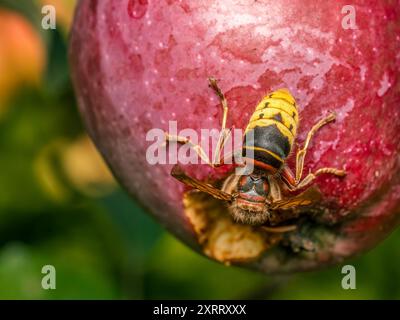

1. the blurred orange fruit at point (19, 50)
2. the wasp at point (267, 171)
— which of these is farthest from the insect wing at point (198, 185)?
the blurred orange fruit at point (19, 50)

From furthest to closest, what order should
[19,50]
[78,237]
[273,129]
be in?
[19,50], [78,237], [273,129]

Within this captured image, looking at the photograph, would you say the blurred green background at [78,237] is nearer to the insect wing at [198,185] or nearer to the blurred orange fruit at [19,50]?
the blurred orange fruit at [19,50]

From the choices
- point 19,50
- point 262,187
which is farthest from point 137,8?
point 19,50

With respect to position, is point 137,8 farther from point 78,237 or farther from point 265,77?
point 78,237

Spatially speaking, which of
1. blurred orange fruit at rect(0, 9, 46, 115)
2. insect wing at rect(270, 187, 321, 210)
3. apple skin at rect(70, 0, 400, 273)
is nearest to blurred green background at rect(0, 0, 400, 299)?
blurred orange fruit at rect(0, 9, 46, 115)

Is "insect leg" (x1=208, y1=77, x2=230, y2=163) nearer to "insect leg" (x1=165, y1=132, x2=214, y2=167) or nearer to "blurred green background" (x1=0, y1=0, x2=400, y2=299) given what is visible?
"insect leg" (x1=165, y1=132, x2=214, y2=167)

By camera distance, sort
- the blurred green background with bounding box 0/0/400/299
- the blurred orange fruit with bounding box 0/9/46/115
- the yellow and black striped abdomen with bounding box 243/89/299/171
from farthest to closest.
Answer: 1. the blurred orange fruit with bounding box 0/9/46/115
2. the blurred green background with bounding box 0/0/400/299
3. the yellow and black striped abdomen with bounding box 243/89/299/171

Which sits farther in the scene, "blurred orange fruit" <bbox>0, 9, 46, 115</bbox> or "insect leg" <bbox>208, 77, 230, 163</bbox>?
"blurred orange fruit" <bbox>0, 9, 46, 115</bbox>
